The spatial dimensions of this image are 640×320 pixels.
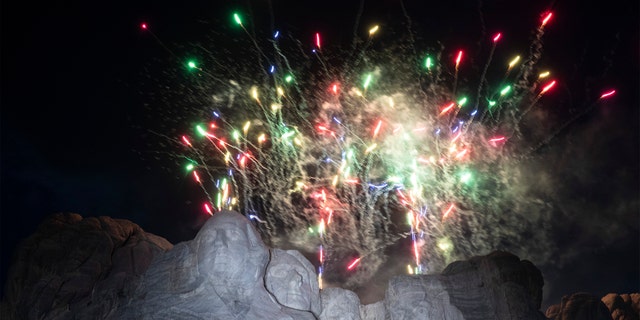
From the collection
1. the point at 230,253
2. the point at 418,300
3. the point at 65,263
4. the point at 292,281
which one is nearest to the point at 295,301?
the point at 292,281

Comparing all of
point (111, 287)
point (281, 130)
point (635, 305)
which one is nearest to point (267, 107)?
point (281, 130)

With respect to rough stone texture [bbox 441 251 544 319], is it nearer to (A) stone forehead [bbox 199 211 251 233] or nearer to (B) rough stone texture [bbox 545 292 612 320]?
(B) rough stone texture [bbox 545 292 612 320]

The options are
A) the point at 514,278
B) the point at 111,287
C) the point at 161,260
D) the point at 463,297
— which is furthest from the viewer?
the point at 514,278

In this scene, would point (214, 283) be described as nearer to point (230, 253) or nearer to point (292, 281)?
point (230, 253)

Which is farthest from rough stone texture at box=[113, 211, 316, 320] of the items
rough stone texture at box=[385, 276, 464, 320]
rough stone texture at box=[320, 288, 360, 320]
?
rough stone texture at box=[385, 276, 464, 320]

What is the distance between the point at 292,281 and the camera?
10.2 m

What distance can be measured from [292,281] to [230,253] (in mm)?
2469

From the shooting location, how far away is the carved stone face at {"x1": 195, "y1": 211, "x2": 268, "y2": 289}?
27.0ft

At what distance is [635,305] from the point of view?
91.0ft

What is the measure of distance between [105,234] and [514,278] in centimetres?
1620

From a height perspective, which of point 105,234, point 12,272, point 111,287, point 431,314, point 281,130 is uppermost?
point 281,130

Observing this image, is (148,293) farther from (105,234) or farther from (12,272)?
(12,272)

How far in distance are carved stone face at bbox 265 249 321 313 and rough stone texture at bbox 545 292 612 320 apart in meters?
19.0

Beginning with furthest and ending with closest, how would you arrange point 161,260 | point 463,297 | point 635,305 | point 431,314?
point 635,305 < point 463,297 < point 431,314 < point 161,260
